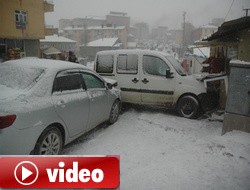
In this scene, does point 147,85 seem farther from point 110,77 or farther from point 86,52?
point 86,52

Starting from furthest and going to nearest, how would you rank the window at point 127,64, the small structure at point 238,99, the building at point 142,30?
the building at point 142,30 < the window at point 127,64 < the small structure at point 238,99

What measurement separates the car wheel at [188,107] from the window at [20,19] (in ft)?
77.0

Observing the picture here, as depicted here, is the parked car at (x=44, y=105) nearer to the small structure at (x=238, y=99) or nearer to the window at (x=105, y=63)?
the window at (x=105, y=63)

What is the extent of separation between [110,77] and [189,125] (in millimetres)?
2867

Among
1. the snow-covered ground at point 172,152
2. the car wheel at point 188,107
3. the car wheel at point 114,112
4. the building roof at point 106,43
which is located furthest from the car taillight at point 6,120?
the building roof at point 106,43

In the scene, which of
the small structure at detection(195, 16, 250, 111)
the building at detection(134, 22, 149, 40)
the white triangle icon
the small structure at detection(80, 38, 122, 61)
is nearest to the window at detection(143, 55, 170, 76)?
the small structure at detection(195, 16, 250, 111)

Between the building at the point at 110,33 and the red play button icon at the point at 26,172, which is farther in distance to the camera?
the building at the point at 110,33

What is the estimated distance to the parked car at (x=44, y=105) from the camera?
333 cm

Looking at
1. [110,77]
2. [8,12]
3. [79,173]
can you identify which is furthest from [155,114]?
[8,12]

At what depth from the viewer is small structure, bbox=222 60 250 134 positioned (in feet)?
16.2

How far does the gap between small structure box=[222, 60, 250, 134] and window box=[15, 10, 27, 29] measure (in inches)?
994

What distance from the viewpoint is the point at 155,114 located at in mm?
7250

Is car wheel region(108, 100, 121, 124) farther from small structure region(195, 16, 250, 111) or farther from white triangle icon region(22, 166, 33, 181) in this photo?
white triangle icon region(22, 166, 33, 181)

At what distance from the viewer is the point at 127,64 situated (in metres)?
7.57
